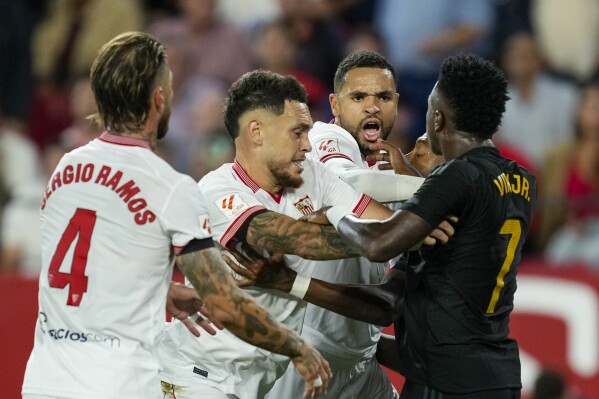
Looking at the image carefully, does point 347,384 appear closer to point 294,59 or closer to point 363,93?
point 363,93

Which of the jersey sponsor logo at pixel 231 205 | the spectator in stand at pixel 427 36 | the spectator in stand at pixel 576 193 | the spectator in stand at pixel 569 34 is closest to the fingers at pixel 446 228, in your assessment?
the jersey sponsor logo at pixel 231 205

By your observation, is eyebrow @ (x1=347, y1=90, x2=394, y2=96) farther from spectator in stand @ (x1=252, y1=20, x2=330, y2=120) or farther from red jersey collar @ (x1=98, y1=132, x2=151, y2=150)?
spectator in stand @ (x1=252, y1=20, x2=330, y2=120)

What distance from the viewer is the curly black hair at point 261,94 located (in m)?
5.26

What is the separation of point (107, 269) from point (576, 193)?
230 inches

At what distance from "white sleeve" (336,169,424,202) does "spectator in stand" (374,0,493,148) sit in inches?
191

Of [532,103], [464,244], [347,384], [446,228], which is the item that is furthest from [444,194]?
[532,103]

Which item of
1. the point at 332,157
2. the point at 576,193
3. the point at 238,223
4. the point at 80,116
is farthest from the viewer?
the point at 80,116

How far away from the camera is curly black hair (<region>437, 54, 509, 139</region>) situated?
464 centimetres

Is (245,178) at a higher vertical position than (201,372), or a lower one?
higher

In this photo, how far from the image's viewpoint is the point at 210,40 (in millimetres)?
10562

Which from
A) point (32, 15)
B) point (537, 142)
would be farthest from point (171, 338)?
point (32, 15)

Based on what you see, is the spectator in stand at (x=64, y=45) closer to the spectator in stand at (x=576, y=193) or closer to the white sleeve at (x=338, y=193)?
the spectator in stand at (x=576, y=193)

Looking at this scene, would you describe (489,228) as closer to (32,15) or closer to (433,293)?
(433,293)

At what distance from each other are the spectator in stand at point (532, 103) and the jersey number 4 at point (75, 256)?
6239 mm
